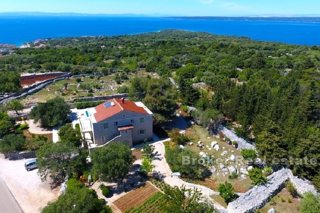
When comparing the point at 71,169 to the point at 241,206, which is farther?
the point at 71,169

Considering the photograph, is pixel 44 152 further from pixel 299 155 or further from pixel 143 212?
pixel 299 155

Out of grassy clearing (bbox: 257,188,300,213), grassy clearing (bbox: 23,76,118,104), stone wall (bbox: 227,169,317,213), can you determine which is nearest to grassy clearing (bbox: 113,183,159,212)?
stone wall (bbox: 227,169,317,213)

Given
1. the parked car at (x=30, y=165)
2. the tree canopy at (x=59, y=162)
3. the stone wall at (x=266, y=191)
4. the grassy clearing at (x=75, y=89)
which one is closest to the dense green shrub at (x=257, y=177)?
the stone wall at (x=266, y=191)

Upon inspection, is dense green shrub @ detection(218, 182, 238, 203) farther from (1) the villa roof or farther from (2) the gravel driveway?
(2) the gravel driveway

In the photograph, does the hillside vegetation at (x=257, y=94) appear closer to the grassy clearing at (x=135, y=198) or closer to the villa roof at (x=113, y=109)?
the villa roof at (x=113, y=109)

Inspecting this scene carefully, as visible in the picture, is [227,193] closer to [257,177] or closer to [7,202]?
[257,177]

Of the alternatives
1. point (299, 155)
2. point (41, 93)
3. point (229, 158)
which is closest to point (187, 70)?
point (41, 93)
